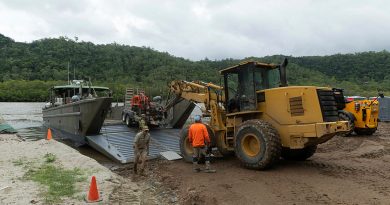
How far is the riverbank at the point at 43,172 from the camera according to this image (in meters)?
6.65

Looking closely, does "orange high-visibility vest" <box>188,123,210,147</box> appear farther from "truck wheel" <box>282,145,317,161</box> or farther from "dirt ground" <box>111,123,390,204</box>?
"truck wheel" <box>282,145,317,161</box>

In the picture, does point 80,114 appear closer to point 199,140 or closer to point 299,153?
point 199,140

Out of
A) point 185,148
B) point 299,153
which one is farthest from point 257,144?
point 185,148

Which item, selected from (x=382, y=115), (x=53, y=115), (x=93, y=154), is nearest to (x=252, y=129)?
(x=93, y=154)

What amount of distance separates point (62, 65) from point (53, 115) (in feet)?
140

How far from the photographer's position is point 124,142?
40.3 ft

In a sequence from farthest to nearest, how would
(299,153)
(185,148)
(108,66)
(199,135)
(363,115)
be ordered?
(108,66) → (363,115) → (185,148) → (299,153) → (199,135)

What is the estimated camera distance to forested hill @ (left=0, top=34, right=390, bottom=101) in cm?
5497

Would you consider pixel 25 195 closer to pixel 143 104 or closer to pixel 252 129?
pixel 252 129

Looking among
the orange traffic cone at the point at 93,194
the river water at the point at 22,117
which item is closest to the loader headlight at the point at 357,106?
the orange traffic cone at the point at 93,194

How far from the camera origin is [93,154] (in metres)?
12.4

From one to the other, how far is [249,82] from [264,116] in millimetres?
967

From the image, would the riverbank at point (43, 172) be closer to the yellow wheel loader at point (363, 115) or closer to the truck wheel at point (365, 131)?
the yellow wheel loader at point (363, 115)

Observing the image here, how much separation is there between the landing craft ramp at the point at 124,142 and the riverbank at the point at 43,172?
0.81 m
